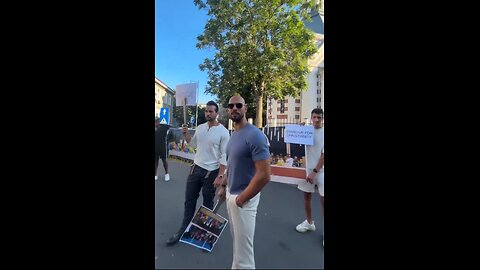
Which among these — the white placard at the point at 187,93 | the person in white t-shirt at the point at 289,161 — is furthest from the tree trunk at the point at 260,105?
the white placard at the point at 187,93

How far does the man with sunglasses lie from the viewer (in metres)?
1.64

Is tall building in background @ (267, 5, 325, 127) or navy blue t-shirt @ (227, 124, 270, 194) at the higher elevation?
tall building in background @ (267, 5, 325, 127)

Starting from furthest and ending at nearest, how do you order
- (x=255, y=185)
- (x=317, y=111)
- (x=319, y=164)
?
(x=319, y=164)
(x=317, y=111)
(x=255, y=185)

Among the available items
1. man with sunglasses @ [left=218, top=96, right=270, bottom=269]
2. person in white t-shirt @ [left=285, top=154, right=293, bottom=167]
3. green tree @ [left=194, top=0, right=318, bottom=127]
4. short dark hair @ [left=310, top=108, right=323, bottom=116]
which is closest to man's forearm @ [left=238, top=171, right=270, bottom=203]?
man with sunglasses @ [left=218, top=96, right=270, bottom=269]

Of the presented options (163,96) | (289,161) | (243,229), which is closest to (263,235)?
(243,229)

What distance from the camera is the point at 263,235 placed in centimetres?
179

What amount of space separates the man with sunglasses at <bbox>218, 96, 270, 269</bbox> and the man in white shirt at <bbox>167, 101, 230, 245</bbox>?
0.37ft

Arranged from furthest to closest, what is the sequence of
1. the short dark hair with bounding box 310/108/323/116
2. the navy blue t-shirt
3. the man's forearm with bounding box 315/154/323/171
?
the man's forearm with bounding box 315/154/323/171
the short dark hair with bounding box 310/108/323/116
the navy blue t-shirt

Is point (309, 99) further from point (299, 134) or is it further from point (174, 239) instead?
point (174, 239)

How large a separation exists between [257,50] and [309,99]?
0.50 metres

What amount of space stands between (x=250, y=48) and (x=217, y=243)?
1406 millimetres

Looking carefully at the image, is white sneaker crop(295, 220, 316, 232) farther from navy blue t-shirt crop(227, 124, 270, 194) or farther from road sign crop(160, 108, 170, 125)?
road sign crop(160, 108, 170, 125)
